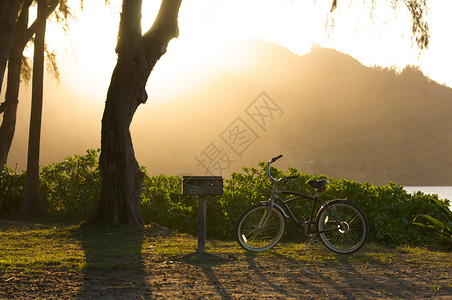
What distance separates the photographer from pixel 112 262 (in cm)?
560

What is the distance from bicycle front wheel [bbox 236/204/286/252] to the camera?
6.40m

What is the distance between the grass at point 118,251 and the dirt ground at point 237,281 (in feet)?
1.00

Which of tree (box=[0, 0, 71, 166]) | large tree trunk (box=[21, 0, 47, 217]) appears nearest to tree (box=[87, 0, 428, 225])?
large tree trunk (box=[21, 0, 47, 217])

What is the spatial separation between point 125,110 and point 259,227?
11.2 ft

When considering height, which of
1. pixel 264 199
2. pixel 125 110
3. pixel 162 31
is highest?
pixel 162 31

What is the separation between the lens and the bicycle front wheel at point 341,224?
20.5 ft

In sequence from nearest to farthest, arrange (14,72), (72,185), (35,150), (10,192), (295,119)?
(72,185) → (35,150) → (10,192) → (14,72) → (295,119)

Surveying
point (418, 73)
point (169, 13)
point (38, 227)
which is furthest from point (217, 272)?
point (418, 73)

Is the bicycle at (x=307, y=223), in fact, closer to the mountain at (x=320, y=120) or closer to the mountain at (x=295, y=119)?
the mountain at (x=320, y=120)

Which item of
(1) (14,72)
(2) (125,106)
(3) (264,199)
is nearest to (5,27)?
(2) (125,106)

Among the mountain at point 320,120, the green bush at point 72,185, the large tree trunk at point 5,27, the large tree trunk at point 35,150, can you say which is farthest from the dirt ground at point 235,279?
the mountain at point 320,120

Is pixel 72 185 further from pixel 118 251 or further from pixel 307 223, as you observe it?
pixel 307 223

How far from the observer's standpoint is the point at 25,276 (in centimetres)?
486

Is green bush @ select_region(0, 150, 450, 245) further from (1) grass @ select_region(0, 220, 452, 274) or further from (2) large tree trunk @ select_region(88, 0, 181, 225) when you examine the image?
(2) large tree trunk @ select_region(88, 0, 181, 225)
